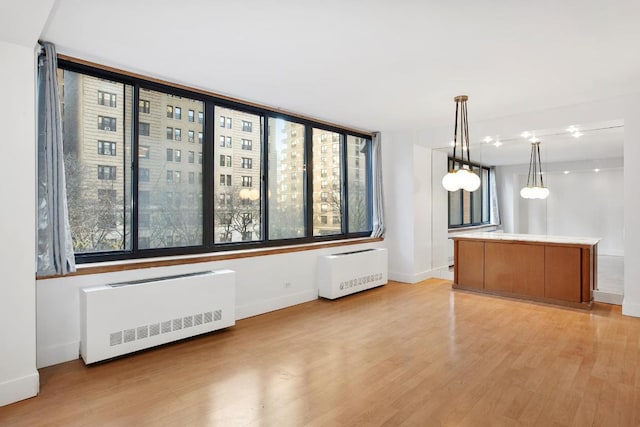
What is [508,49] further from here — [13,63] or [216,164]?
[13,63]

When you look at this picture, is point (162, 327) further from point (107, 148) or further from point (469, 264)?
point (469, 264)

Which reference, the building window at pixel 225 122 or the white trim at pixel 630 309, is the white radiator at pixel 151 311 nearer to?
the building window at pixel 225 122

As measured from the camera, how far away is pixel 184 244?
3.96 meters

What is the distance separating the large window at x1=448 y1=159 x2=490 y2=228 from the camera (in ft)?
19.9

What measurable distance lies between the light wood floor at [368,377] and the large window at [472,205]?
2341 millimetres

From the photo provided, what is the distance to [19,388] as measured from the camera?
2479mm

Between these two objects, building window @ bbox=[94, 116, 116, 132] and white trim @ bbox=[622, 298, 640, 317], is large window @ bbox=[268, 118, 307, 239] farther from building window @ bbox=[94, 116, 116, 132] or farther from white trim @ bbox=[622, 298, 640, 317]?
white trim @ bbox=[622, 298, 640, 317]

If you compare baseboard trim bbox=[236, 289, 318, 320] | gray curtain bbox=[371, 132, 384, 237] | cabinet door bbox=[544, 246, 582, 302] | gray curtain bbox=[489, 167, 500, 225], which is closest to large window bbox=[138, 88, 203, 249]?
baseboard trim bbox=[236, 289, 318, 320]

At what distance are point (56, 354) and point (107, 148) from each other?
1.87 meters

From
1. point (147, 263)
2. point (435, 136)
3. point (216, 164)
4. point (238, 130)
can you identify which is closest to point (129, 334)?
point (147, 263)

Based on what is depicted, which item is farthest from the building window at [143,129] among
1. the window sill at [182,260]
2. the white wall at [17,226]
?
the window sill at [182,260]

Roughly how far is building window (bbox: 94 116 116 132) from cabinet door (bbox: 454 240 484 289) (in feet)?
16.3

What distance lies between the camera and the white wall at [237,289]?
298cm

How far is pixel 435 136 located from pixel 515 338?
11.7 feet
